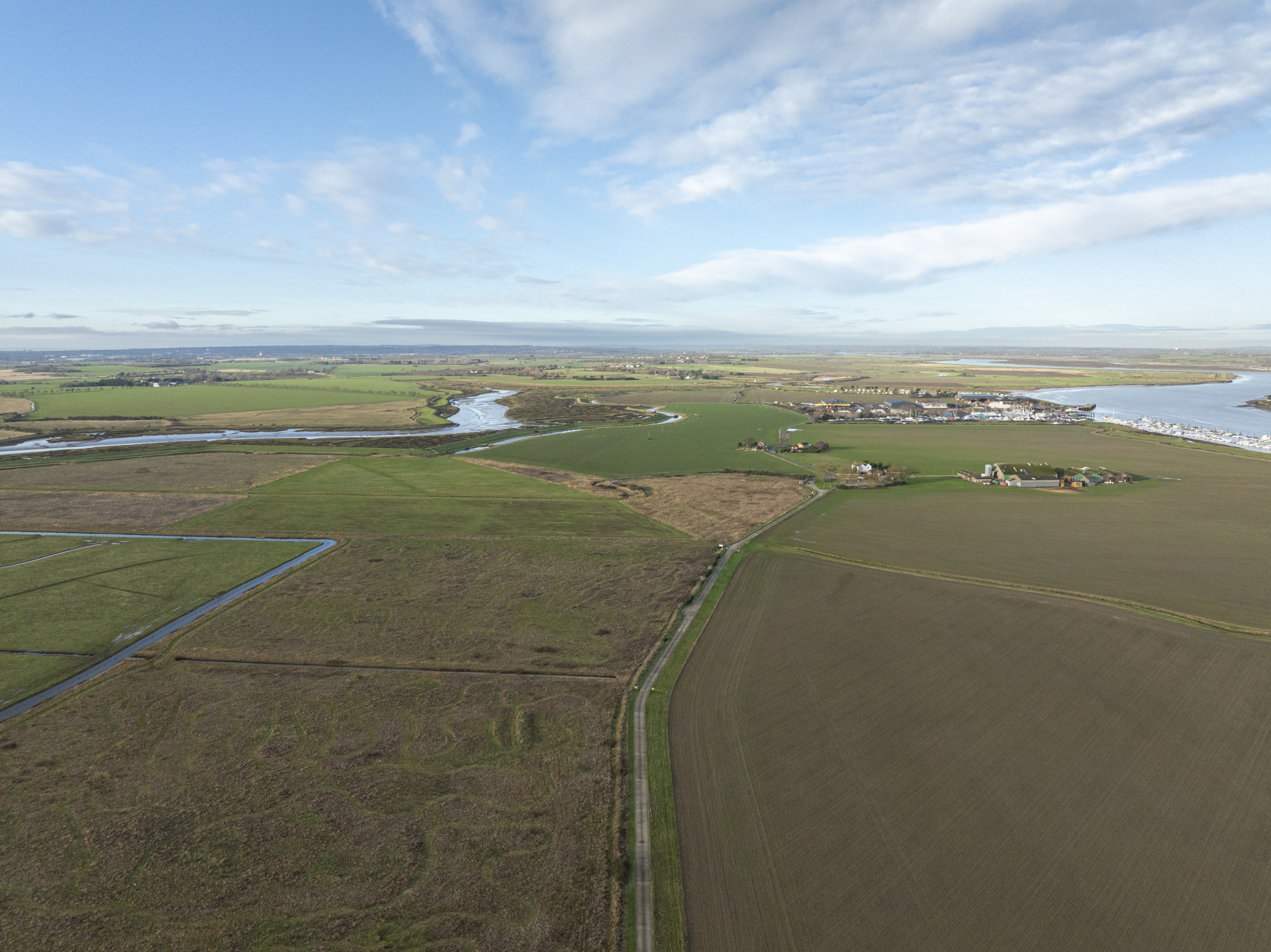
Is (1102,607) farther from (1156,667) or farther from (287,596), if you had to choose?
(287,596)

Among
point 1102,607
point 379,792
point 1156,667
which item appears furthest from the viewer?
point 1102,607

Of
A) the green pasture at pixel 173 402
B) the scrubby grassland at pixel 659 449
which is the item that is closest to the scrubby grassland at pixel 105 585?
the scrubby grassland at pixel 659 449

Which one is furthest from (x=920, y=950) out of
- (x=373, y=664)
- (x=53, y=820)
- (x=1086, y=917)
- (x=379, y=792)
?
(x=53, y=820)

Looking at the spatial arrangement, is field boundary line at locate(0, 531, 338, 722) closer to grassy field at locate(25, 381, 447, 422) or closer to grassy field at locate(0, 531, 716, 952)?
grassy field at locate(0, 531, 716, 952)

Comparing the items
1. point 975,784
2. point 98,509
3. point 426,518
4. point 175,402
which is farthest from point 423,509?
point 175,402

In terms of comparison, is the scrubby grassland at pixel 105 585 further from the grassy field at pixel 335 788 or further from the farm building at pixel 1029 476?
the farm building at pixel 1029 476

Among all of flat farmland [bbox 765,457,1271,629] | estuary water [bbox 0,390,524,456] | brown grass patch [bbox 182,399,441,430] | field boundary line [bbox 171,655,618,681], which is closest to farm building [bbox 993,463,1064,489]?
flat farmland [bbox 765,457,1271,629]
